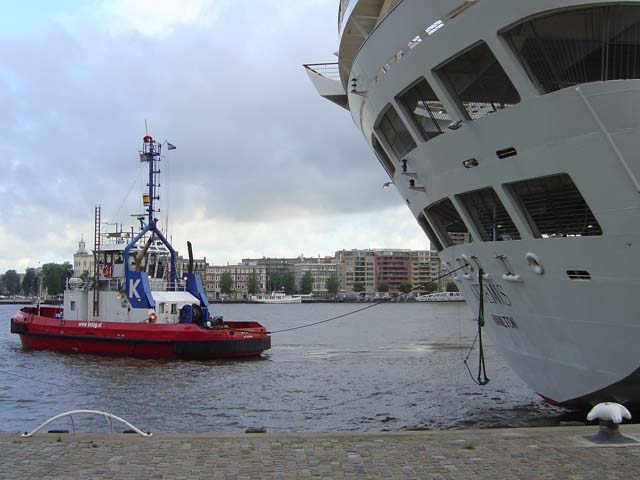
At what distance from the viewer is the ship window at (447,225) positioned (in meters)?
12.3

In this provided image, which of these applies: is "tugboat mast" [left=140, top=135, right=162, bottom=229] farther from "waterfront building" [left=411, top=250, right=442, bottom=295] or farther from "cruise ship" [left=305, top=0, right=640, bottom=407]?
"waterfront building" [left=411, top=250, right=442, bottom=295]

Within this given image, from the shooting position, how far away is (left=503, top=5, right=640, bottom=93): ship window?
25.7 ft

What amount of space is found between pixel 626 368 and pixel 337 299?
16701 centimetres

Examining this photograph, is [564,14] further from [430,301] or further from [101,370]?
[430,301]

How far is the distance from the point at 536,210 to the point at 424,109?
127 inches

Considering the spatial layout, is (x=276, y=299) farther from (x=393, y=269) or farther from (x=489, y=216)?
(x=489, y=216)

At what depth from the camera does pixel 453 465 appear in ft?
23.9

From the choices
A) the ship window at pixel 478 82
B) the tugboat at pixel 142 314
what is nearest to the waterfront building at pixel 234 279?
the tugboat at pixel 142 314

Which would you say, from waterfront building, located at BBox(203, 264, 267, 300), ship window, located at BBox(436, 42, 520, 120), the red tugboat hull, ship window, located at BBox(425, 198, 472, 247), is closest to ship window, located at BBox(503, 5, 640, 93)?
ship window, located at BBox(436, 42, 520, 120)

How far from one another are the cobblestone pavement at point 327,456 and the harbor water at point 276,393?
6432mm

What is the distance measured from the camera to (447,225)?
12781mm

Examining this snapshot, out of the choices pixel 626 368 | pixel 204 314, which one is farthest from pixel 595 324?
pixel 204 314

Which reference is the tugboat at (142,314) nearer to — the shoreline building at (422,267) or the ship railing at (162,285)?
the ship railing at (162,285)

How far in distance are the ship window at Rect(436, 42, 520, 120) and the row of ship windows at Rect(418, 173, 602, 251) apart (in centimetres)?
123
